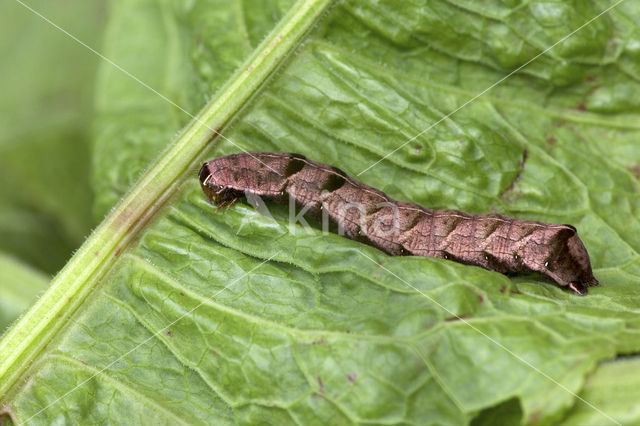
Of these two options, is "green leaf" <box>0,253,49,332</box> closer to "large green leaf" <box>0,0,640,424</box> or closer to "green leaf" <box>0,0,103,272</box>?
"green leaf" <box>0,0,103,272</box>

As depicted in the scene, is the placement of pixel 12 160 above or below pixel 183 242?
below

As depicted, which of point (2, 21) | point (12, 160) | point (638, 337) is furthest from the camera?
point (2, 21)

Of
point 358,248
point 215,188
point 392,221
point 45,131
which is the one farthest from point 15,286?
point 392,221

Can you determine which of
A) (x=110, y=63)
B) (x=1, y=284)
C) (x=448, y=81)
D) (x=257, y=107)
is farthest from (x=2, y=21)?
(x=448, y=81)

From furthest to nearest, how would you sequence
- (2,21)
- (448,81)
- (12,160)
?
1. (2,21)
2. (12,160)
3. (448,81)

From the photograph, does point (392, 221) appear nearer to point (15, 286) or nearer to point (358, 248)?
point (358, 248)

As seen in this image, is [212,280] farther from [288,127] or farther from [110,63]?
[110,63]

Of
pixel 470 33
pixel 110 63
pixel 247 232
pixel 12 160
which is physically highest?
pixel 470 33

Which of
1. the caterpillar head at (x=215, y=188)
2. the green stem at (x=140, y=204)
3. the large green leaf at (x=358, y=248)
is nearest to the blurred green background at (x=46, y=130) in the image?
the large green leaf at (x=358, y=248)

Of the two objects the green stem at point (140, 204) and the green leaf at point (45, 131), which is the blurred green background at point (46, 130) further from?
the green stem at point (140, 204)
